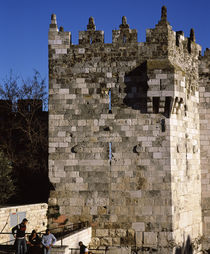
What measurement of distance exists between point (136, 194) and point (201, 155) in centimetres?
361

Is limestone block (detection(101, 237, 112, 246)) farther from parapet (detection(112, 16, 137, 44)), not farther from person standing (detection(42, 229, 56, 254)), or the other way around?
parapet (detection(112, 16, 137, 44))

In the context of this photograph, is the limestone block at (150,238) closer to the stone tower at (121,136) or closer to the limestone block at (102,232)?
the stone tower at (121,136)

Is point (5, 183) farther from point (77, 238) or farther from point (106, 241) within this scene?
point (77, 238)

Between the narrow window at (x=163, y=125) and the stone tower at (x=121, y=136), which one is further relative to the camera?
the narrow window at (x=163, y=125)

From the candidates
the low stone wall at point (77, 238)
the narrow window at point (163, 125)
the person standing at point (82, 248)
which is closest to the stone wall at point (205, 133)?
the narrow window at point (163, 125)

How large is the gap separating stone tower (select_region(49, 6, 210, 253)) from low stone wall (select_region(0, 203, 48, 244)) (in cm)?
41

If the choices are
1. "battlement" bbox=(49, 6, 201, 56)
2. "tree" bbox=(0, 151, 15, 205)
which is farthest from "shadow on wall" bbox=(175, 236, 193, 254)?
"tree" bbox=(0, 151, 15, 205)

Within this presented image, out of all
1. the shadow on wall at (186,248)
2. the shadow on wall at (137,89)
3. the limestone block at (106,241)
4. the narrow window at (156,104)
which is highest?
the shadow on wall at (137,89)

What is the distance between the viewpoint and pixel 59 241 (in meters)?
11.6

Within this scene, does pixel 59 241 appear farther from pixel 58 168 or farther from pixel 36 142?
pixel 36 142

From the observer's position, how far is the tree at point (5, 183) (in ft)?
58.6

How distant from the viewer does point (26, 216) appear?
1409 centimetres

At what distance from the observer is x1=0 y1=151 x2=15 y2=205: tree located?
17.9 m

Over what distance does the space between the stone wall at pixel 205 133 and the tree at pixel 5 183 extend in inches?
319
